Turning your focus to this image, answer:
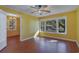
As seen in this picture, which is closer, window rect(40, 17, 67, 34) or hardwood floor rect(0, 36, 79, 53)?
hardwood floor rect(0, 36, 79, 53)

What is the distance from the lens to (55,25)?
5871 mm

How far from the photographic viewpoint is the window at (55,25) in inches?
209

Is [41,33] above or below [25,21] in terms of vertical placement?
below

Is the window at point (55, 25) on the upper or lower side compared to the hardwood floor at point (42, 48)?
upper

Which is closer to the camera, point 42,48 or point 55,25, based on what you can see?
point 42,48

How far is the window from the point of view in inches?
209

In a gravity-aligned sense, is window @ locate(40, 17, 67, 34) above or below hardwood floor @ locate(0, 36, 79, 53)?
above

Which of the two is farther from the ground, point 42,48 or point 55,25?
point 55,25

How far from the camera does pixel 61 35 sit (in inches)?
212

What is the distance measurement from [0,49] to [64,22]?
3.62 m

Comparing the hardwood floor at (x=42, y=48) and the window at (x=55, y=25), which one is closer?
the hardwood floor at (x=42, y=48)
